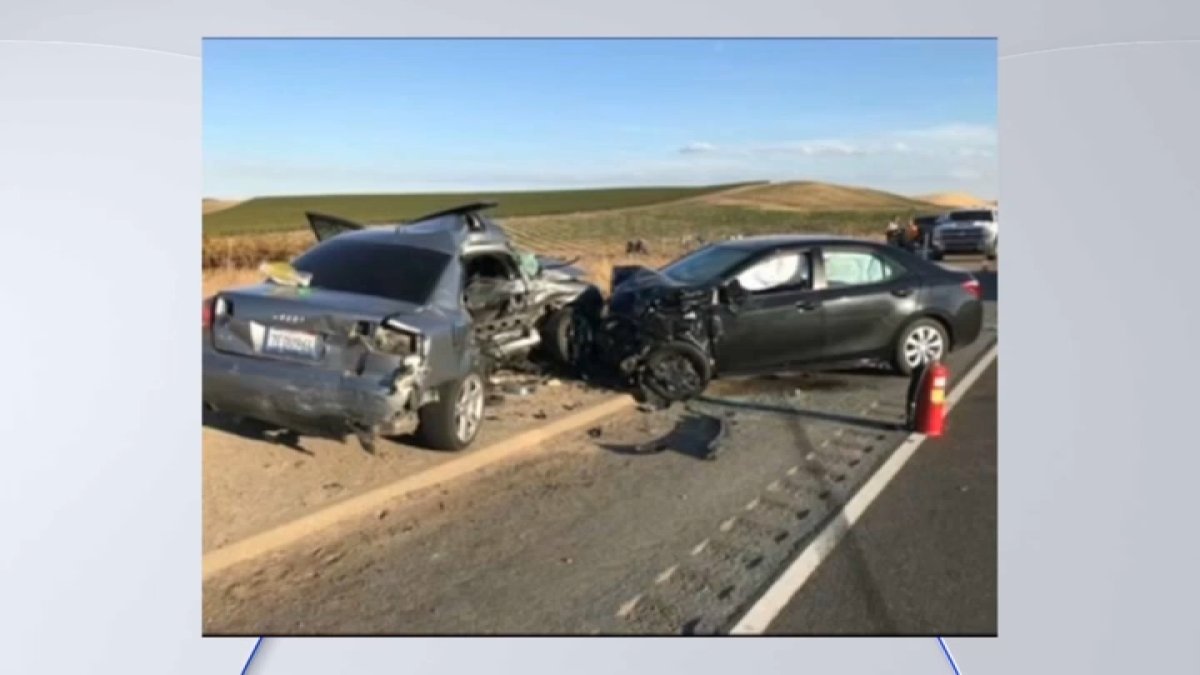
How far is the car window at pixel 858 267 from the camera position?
21.1 ft

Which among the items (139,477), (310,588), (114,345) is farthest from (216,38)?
(310,588)

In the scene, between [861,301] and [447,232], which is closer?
[447,232]

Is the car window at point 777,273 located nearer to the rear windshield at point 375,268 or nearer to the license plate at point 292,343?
the rear windshield at point 375,268

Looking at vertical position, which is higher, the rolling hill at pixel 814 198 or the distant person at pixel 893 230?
the rolling hill at pixel 814 198

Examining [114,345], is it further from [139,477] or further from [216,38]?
[216,38]

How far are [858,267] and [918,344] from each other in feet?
1.53

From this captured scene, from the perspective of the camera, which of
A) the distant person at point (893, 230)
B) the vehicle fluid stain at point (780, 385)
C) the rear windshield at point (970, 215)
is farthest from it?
the vehicle fluid stain at point (780, 385)

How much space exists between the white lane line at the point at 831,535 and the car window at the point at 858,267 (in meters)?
0.61

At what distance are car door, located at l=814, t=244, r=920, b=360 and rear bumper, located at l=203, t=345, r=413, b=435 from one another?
207 centimetres

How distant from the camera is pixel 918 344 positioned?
6.52 m

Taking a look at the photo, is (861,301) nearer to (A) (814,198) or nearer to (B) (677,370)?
(A) (814,198)

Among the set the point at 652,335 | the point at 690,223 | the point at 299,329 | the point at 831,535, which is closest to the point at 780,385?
the point at 652,335

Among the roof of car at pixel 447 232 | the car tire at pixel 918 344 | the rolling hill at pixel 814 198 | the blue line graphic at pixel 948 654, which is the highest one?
the rolling hill at pixel 814 198

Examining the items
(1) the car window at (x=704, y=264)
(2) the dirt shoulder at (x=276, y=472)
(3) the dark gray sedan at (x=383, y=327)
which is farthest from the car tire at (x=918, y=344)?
(2) the dirt shoulder at (x=276, y=472)
